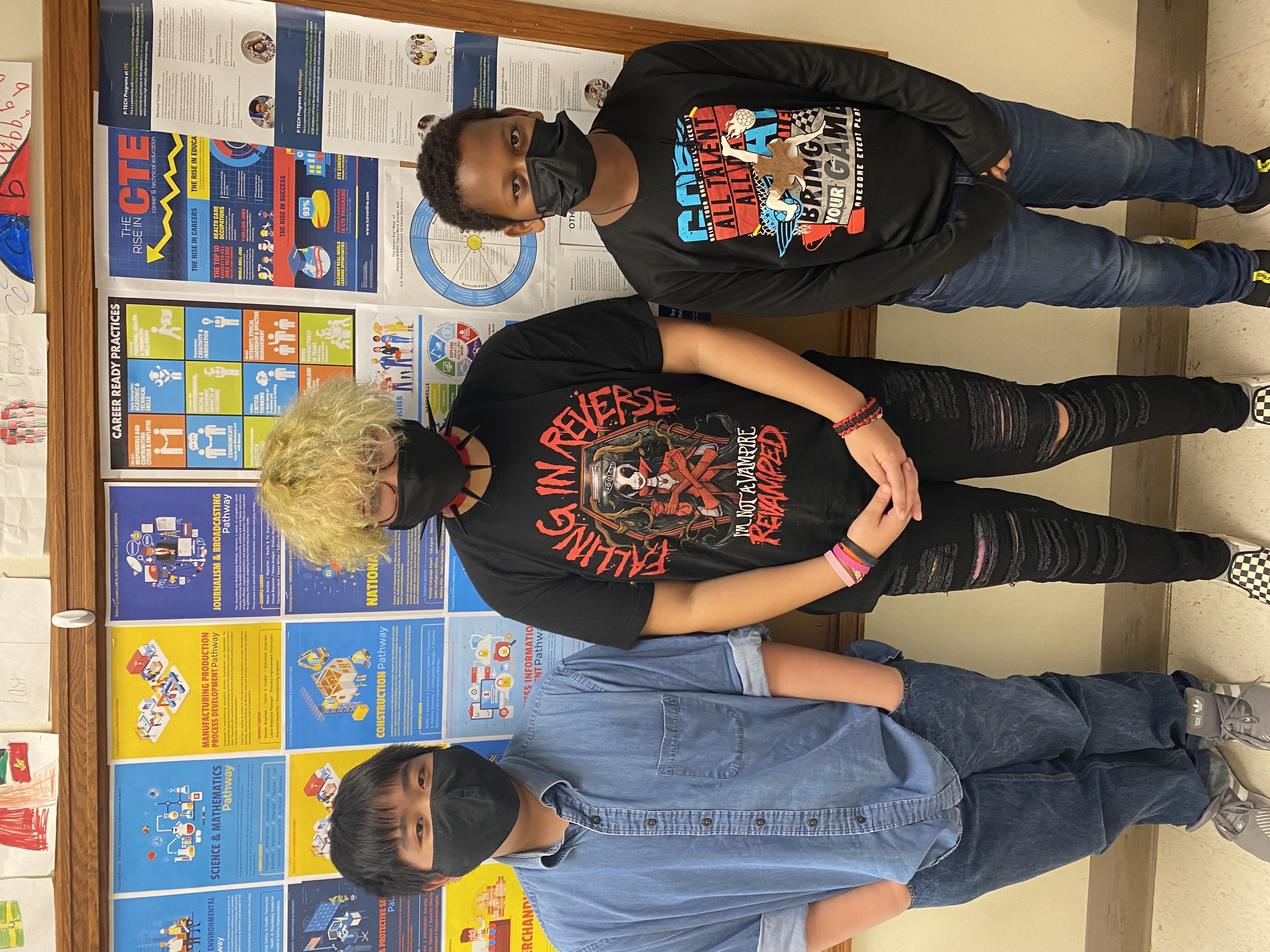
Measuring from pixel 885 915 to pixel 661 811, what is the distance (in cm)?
59

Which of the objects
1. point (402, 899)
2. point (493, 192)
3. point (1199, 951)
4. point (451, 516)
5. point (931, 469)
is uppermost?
point (493, 192)

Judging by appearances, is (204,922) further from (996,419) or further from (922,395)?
(996,419)

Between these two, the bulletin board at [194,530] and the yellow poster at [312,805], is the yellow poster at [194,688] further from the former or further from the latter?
the yellow poster at [312,805]

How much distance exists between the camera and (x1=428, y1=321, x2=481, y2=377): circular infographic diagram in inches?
66.1

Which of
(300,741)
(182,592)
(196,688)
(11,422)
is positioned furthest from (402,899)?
(11,422)

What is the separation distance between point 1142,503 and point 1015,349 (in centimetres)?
62

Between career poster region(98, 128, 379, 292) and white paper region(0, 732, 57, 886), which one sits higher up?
career poster region(98, 128, 379, 292)

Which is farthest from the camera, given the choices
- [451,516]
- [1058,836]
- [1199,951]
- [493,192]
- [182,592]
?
[1199,951]

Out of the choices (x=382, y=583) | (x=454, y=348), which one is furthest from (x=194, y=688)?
(x=454, y=348)

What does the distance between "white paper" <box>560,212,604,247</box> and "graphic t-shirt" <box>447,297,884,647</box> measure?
285mm

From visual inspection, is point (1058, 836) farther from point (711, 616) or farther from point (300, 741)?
point (300, 741)

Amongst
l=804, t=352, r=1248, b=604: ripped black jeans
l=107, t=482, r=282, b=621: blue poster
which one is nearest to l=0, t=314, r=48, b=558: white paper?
l=107, t=482, r=282, b=621: blue poster

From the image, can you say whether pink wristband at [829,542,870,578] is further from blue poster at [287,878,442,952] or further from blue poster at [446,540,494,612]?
blue poster at [287,878,442,952]

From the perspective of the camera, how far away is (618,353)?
1.49 metres
